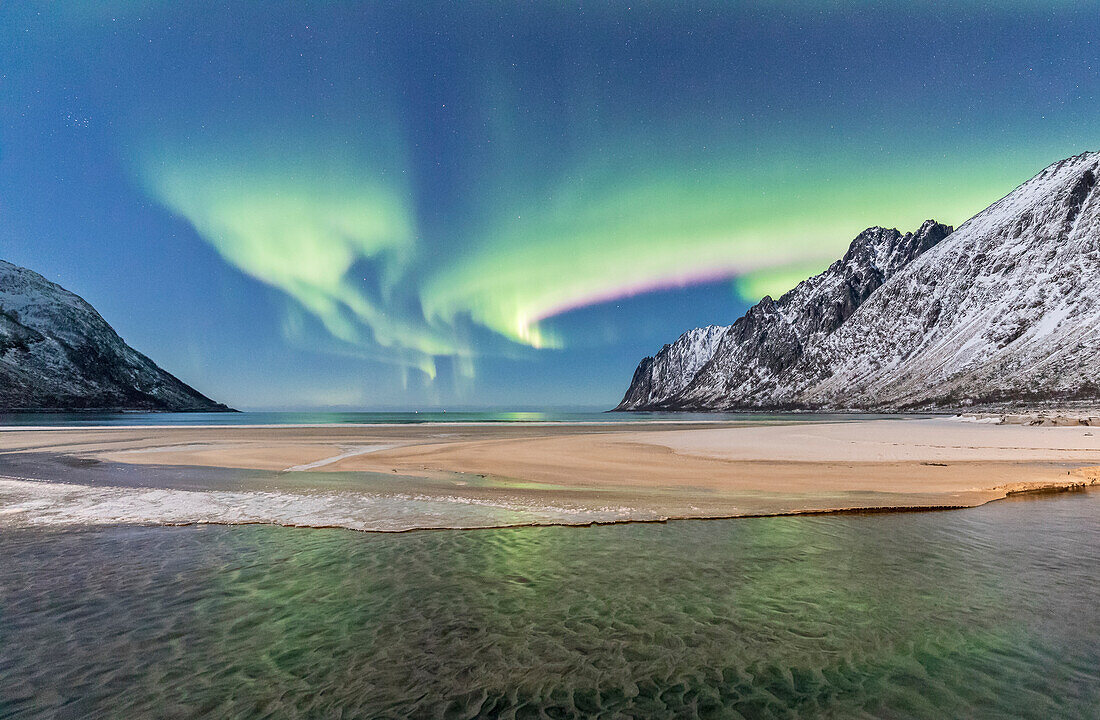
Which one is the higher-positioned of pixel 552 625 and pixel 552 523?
pixel 552 523

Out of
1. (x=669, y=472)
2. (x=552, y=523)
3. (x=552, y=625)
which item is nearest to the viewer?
(x=552, y=625)

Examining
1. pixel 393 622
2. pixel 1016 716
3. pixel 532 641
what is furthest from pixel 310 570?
pixel 1016 716

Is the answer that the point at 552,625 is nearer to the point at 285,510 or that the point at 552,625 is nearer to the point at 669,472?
the point at 285,510

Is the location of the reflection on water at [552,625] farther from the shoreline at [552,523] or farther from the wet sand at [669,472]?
the wet sand at [669,472]

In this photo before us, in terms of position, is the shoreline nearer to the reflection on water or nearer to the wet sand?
the wet sand

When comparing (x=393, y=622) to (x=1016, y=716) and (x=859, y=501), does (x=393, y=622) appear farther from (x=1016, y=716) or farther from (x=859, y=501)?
(x=859, y=501)

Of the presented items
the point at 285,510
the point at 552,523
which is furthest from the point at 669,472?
the point at 285,510

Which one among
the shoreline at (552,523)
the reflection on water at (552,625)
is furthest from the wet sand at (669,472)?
the reflection on water at (552,625)

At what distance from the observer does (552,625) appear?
326 inches

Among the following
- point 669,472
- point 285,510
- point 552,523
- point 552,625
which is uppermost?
point 669,472

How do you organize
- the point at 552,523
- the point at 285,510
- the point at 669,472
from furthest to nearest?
1. the point at 669,472
2. the point at 285,510
3. the point at 552,523

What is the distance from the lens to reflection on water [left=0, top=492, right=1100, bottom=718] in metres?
6.21

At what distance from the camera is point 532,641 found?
7.70 meters

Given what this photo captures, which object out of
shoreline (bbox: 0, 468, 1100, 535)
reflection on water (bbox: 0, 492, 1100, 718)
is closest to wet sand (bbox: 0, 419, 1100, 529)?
shoreline (bbox: 0, 468, 1100, 535)
